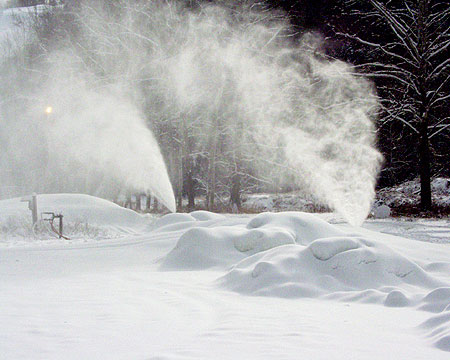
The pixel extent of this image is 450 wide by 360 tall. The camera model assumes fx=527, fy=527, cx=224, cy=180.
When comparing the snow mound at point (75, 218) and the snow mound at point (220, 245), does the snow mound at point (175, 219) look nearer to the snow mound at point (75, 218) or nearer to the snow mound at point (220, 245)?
the snow mound at point (75, 218)

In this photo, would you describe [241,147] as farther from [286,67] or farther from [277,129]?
[286,67]

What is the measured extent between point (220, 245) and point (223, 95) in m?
18.1

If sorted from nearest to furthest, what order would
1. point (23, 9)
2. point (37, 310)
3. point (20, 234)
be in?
point (37, 310), point (20, 234), point (23, 9)

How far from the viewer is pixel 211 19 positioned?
83.9ft

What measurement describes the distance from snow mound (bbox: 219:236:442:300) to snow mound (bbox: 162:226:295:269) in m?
1.34

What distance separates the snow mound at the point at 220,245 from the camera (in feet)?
26.4

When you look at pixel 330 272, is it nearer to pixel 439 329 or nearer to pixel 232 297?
pixel 232 297

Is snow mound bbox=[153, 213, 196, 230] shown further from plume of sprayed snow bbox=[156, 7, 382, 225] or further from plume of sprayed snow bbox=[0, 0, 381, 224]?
plume of sprayed snow bbox=[156, 7, 382, 225]

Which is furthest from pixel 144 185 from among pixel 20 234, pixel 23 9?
pixel 23 9

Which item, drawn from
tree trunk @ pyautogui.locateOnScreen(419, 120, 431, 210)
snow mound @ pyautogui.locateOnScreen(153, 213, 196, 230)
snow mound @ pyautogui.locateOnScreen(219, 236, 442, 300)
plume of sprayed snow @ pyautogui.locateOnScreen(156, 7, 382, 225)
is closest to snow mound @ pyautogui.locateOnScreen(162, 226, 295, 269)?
snow mound @ pyautogui.locateOnScreen(219, 236, 442, 300)

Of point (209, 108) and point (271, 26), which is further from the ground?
point (271, 26)

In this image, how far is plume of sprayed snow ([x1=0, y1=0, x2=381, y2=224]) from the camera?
71.1 ft

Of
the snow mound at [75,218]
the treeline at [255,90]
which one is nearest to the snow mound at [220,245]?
the snow mound at [75,218]

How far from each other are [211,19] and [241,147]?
6377 millimetres
